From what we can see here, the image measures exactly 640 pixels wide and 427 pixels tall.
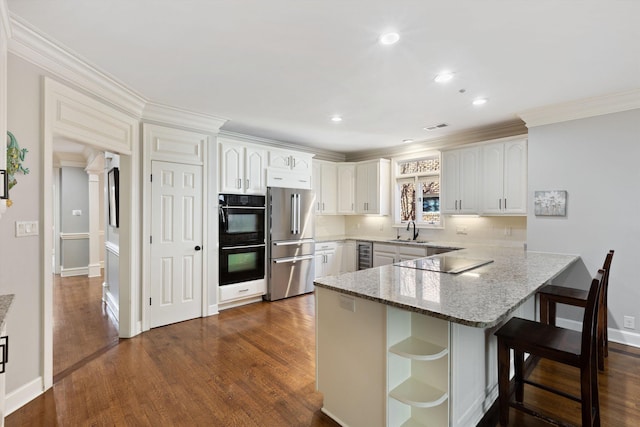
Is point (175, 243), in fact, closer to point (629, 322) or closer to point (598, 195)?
point (598, 195)

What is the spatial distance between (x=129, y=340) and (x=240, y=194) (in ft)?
6.96

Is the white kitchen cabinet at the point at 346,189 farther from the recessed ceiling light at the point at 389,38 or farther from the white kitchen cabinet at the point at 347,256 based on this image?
the recessed ceiling light at the point at 389,38

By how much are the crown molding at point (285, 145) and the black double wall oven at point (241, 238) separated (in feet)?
3.17

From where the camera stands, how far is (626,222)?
3.11 meters

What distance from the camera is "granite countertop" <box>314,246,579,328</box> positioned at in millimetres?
1467

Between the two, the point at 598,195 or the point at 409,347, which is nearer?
the point at 409,347

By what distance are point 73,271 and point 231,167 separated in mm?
4999

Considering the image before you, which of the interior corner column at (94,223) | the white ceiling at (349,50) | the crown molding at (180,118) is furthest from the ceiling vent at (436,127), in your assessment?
the interior corner column at (94,223)

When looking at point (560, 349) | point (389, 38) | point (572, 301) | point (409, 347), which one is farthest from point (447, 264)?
point (389, 38)

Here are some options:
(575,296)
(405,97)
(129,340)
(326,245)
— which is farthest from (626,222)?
(129,340)

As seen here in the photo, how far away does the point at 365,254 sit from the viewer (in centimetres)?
555

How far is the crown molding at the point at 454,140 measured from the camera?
4145mm

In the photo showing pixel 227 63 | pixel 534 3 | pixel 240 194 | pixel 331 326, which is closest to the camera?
pixel 534 3

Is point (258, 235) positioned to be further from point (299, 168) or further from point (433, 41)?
point (433, 41)
